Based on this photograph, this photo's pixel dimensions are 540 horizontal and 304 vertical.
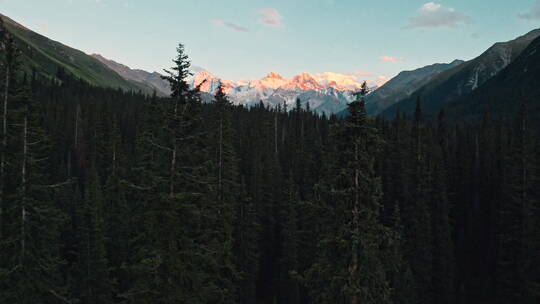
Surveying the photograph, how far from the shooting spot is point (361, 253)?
53.0 ft

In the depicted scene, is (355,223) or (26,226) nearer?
(355,223)

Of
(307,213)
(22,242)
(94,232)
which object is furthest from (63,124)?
(22,242)

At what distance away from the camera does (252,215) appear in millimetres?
41469

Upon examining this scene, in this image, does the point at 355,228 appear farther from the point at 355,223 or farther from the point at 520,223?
the point at 520,223

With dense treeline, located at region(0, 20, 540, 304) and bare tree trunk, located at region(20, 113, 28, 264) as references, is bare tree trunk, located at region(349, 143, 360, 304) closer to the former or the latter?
dense treeline, located at region(0, 20, 540, 304)

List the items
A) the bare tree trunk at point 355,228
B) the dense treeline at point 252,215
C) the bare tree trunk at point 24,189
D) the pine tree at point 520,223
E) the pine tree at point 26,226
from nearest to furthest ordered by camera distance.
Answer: the bare tree trunk at point 355,228 < the dense treeline at point 252,215 < the pine tree at point 26,226 < the bare tree trunk at point 24,189 < the pine tree at point 520,223

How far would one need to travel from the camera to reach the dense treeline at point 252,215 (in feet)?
53.6

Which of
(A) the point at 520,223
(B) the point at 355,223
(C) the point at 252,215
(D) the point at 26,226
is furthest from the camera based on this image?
(C) the point at 252,215

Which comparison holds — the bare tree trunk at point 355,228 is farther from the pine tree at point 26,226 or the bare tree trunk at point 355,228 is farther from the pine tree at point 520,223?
the pine tree at point 520,223

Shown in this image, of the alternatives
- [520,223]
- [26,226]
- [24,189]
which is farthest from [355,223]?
[520,223]


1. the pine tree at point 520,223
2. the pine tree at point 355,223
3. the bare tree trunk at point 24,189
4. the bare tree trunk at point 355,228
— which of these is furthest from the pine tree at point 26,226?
the pine tree at point 520,223

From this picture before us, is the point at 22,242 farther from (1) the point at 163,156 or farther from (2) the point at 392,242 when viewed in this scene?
(2) the point at 392,242

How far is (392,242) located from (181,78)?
11.5 metres

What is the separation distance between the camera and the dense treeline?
1634cm
